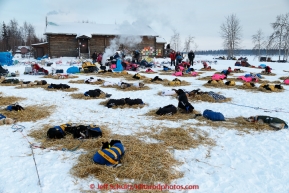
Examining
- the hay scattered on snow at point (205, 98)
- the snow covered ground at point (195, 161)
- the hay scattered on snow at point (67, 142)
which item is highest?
the hay scattered on snow at point (205, 98)

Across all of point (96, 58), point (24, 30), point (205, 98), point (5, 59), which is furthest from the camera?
point (24, 30)

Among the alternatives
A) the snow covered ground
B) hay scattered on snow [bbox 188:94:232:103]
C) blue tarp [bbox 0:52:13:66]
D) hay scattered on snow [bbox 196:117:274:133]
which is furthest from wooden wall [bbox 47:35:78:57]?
hay scattered on snow [bbox 196:117:274:133]

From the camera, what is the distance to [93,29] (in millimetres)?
36219

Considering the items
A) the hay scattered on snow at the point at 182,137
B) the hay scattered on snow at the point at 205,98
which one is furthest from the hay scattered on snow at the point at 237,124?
the hay scattered on snow at the point at 205,98

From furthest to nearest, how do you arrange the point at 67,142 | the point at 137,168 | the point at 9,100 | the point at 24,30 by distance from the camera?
the point at 24,30
the point at 9,100
the point at 67,142
the point at 137,168

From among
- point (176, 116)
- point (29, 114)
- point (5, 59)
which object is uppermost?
point (5, 59)

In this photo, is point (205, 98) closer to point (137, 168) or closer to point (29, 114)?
point (137, 168)

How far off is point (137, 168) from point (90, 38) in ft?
109

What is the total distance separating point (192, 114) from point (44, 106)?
197 inches

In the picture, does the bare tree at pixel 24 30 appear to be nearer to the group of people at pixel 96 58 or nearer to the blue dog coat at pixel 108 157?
the group of people at pixel 96 58

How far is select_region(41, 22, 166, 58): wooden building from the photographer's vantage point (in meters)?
33.4

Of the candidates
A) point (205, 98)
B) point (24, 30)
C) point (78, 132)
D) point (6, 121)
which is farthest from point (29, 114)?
point (24, 30)

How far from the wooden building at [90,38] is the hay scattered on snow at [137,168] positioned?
29.4m

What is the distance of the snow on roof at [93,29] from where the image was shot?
33812 millimetres
